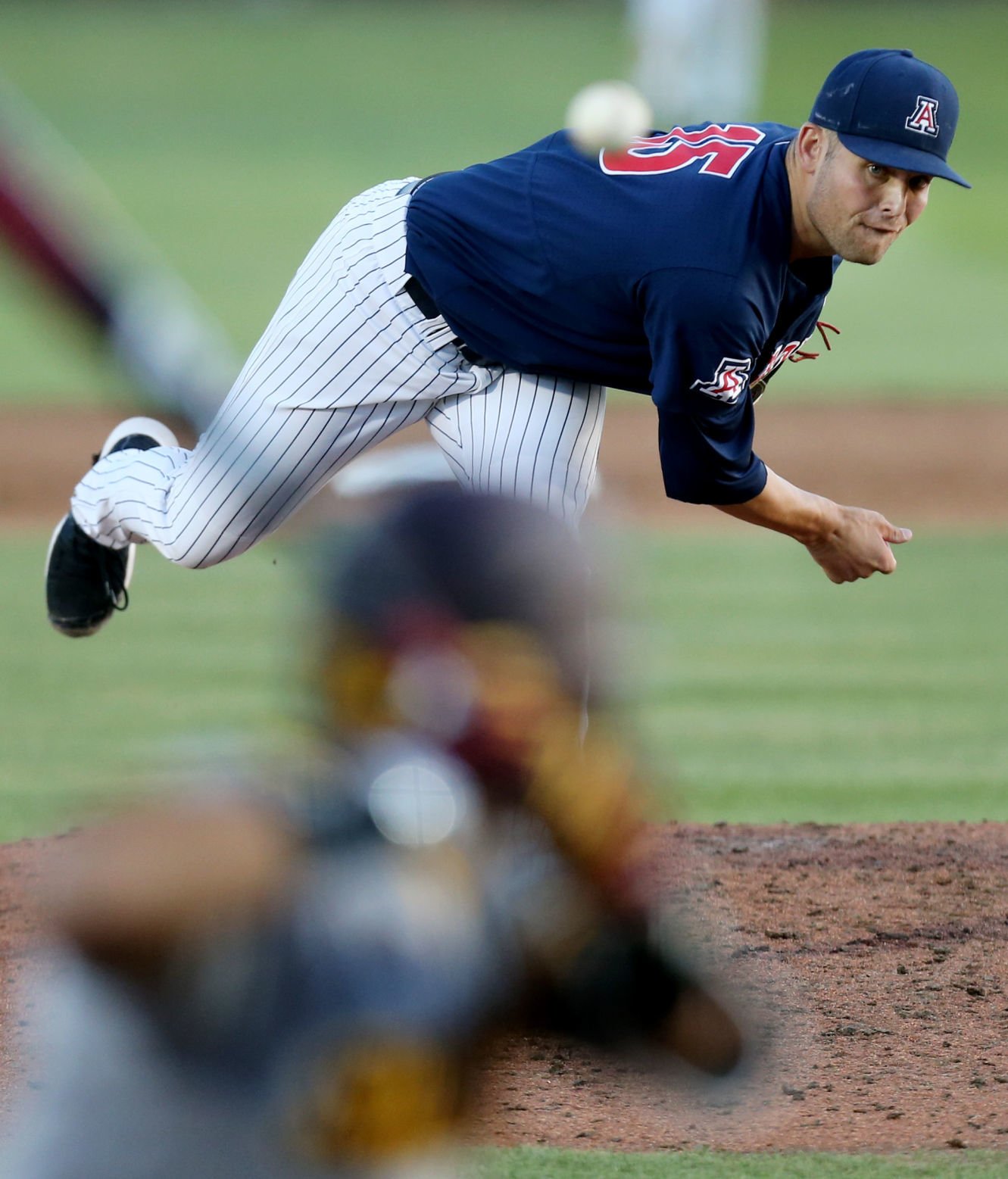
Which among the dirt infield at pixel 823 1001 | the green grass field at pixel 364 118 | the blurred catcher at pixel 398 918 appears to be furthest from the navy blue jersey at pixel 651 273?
the green grass field at pixel 364 118

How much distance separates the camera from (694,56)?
2020 cm

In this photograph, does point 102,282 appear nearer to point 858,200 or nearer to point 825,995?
point 858,200

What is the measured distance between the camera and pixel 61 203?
2125 mm

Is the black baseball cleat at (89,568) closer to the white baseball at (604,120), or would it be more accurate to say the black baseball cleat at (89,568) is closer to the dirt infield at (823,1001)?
the dirt infield at (823,1001)

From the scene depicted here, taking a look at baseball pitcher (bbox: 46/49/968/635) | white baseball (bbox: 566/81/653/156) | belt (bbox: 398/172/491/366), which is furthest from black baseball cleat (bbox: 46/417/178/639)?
white baseball (bbox: 566/81/653/156)

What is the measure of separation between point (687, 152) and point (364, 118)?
2441 centimetres

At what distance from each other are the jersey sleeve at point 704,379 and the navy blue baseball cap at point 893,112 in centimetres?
35

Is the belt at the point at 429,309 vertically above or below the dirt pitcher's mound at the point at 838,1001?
above

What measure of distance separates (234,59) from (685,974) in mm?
30357

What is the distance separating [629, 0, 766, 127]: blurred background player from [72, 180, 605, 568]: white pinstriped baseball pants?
16749 mm

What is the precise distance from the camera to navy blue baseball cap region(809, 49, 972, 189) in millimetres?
3172

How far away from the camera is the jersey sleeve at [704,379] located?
3.26 m

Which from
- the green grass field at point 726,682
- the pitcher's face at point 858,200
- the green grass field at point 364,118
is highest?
the pitcher's face at point 858,200

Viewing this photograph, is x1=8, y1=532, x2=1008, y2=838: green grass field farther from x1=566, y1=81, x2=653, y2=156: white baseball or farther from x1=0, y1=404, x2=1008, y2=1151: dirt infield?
x1=566, y1=81, x2=653, y2=156: white baseball
